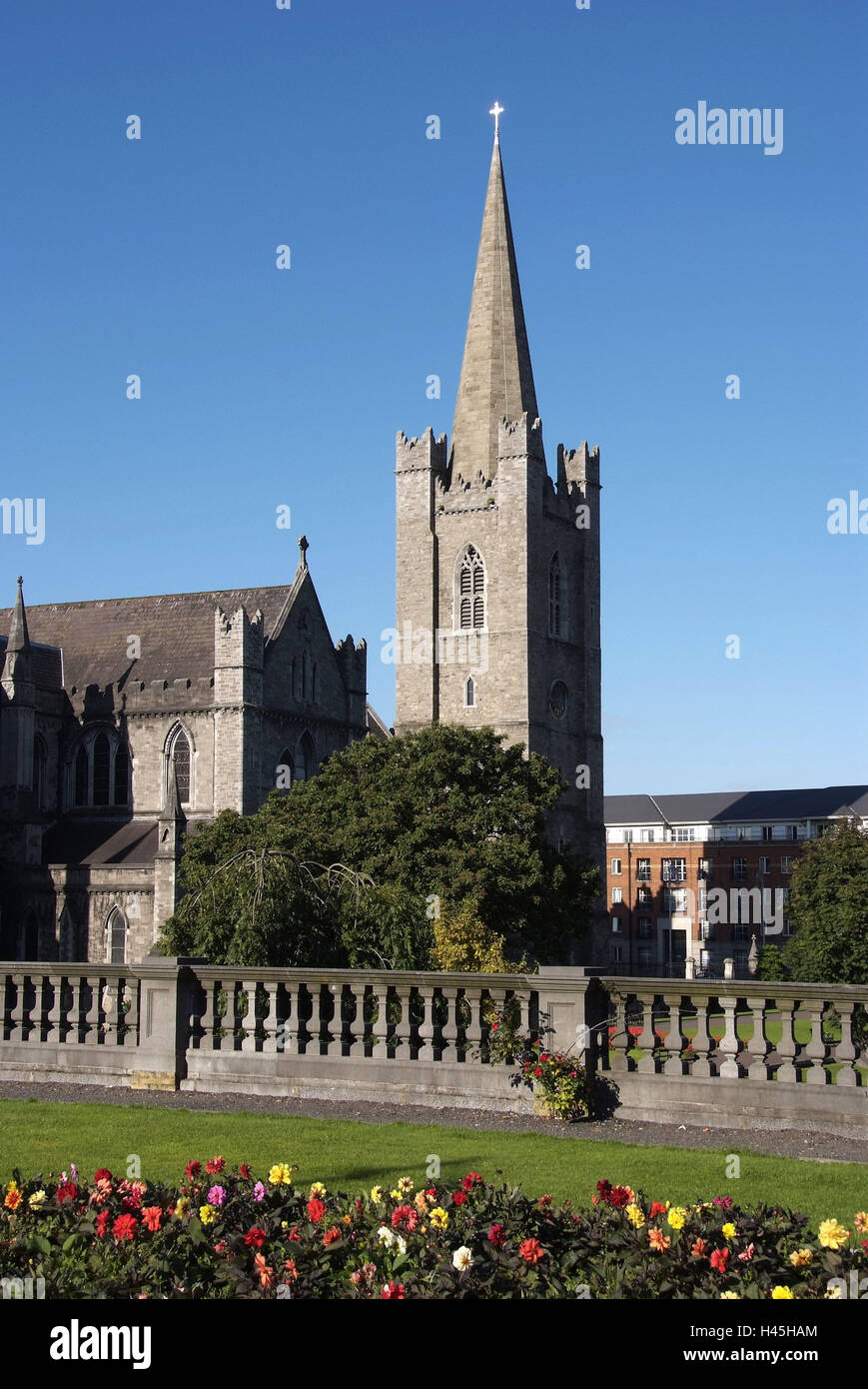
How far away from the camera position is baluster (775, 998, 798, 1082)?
46.1 feet

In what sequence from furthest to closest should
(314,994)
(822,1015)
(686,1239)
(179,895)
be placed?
(179,895), (314,994), (822,1015), (686,1239)

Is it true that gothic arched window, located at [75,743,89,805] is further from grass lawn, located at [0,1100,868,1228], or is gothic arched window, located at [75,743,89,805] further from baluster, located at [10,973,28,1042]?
grass lawn, located at [0,1100,868,1228]

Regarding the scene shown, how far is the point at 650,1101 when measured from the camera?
14695mm

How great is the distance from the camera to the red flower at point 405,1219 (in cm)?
829

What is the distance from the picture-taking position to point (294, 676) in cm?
6519

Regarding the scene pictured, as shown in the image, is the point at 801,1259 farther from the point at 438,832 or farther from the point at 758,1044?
the point at 438,832

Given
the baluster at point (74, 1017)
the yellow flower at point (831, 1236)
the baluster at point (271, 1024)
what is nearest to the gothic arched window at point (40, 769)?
the baluster at point (74, 1017)

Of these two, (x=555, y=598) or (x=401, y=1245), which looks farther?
(x=555, y=598)

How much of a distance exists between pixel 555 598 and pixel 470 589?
14.8 feet

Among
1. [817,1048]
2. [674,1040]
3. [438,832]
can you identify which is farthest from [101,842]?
[817,1048]

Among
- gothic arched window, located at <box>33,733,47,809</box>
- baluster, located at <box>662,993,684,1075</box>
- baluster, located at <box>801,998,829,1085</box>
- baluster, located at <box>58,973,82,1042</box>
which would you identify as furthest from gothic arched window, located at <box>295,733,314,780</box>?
baluster, located at <box>801,998,829,1085</box>

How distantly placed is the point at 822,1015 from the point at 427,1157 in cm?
425

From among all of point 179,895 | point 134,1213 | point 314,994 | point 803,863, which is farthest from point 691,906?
point 134,1213
